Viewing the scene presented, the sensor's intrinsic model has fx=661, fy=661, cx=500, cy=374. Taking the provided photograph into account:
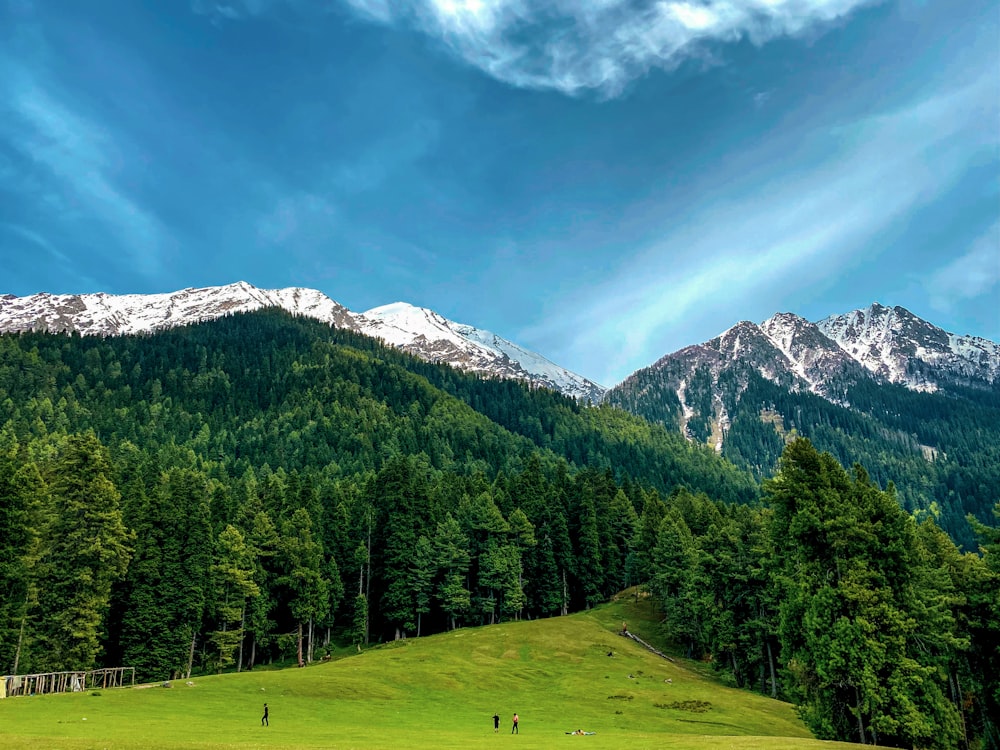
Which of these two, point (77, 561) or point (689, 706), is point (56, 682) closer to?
point (77, 561)

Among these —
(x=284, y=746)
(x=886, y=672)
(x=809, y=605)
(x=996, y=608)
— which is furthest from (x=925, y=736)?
(x=284, y=746)

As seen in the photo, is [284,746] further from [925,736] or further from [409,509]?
[409,509]

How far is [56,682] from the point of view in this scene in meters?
64.0

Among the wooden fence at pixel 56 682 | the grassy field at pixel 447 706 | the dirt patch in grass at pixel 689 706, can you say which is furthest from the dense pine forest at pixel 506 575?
the dirt patch in grass at pixel 689 706

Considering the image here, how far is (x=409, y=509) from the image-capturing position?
11588 cm

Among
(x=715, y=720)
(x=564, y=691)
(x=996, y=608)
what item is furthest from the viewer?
(x=564, y=691)

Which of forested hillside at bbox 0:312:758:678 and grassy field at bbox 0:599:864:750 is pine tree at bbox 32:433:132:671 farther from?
grassy field at bbox 0:599:864:750

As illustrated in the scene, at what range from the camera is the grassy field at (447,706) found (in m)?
41.4

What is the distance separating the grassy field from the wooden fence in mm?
7412

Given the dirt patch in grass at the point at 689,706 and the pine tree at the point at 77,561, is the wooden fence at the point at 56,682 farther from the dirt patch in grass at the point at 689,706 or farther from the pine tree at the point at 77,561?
the dirt patch in grass at the point at 689,706

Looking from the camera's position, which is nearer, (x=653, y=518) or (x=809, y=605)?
(x=809, y=605)

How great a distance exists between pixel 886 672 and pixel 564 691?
35.4m

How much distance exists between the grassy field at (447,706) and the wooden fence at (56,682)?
24.3 feet

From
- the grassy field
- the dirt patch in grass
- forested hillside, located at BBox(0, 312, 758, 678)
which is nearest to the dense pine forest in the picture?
forested hillside, located at BBox(0, 312, 758, 678)
